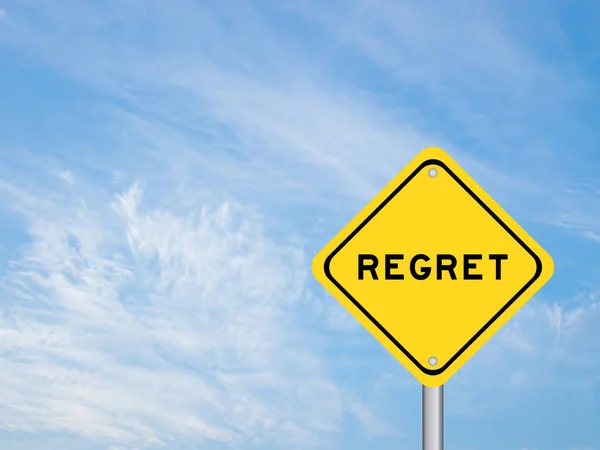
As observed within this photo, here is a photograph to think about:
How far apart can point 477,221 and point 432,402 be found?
1.04 metres

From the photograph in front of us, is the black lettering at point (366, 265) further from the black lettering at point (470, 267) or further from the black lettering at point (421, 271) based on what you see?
the black lettering at point (470, 267)

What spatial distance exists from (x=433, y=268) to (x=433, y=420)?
826 millimetres

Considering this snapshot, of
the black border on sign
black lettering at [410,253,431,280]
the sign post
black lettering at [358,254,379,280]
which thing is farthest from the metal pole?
black lettering at [358,254,379,280]

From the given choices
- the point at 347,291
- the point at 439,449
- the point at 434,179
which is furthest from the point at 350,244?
the point at 439,449

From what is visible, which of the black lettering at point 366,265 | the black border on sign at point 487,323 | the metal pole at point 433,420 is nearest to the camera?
the metal pole at point 433,420

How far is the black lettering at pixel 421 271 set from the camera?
4316 mm

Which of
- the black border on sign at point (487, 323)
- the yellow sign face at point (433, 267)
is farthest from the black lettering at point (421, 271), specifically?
the black border on sign at point (487, 323)

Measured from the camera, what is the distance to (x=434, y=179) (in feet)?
14.6

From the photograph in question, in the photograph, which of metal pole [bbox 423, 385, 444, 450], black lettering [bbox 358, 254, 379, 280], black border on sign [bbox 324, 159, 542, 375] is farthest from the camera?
black lettering [bbox 358, 254, 379, 280]

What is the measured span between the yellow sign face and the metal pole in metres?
0.08

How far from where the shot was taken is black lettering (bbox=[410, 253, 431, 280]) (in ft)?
14.2

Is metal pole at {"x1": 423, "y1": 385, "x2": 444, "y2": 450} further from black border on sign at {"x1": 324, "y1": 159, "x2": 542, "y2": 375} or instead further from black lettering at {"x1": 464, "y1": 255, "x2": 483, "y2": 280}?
black lettering at {"x1": 464, "y1": 255, "x2": 483, "y2": 280}

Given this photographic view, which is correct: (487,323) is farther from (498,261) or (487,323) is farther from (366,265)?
(366,265)

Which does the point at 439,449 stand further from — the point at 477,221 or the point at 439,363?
the point at 477,221
